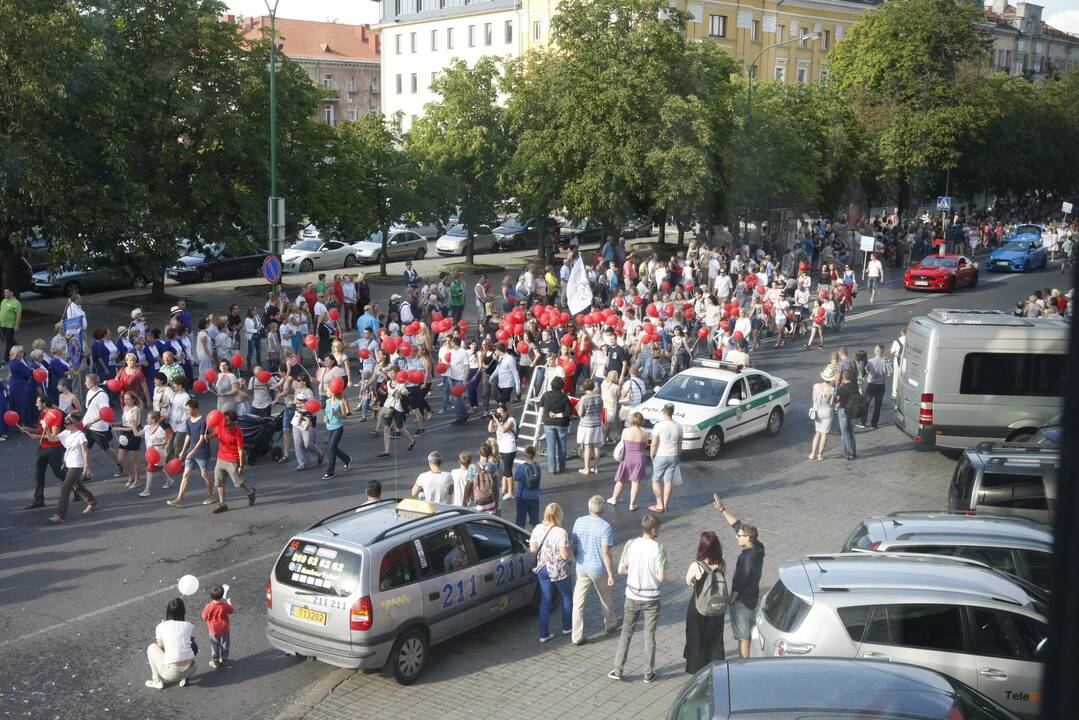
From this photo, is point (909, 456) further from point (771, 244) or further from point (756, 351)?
point (771, 244)

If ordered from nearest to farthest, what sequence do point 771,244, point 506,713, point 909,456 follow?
1. point 506,713
2. point 909,456
3. point 771,244

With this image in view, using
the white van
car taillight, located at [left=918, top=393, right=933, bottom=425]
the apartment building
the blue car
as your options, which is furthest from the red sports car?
the apartment building

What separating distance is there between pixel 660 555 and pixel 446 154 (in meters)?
30.8

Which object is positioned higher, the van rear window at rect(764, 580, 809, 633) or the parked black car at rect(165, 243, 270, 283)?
the parked black car at rect(165, 243, 270, 283)

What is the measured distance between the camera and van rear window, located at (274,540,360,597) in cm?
948

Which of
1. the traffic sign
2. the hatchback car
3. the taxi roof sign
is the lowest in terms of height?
the taxi roof sign

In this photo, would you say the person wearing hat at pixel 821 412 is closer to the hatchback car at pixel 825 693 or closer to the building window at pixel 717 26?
the hatchback car at pixel 825 693

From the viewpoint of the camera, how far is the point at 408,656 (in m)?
9.84

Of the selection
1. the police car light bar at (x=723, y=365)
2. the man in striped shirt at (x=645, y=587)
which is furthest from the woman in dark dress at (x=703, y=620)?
the police car light bar at (x=723, y=365)

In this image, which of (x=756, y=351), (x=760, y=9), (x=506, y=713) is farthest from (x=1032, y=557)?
(x=760, y=9)

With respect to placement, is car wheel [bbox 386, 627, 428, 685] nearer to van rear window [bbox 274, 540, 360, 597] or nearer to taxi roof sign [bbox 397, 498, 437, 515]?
van rear window [bbox 274, 540, 360, 597]

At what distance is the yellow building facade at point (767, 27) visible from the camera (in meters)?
68.4

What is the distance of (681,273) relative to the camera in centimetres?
3231

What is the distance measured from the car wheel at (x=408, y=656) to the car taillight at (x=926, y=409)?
10.8 m
